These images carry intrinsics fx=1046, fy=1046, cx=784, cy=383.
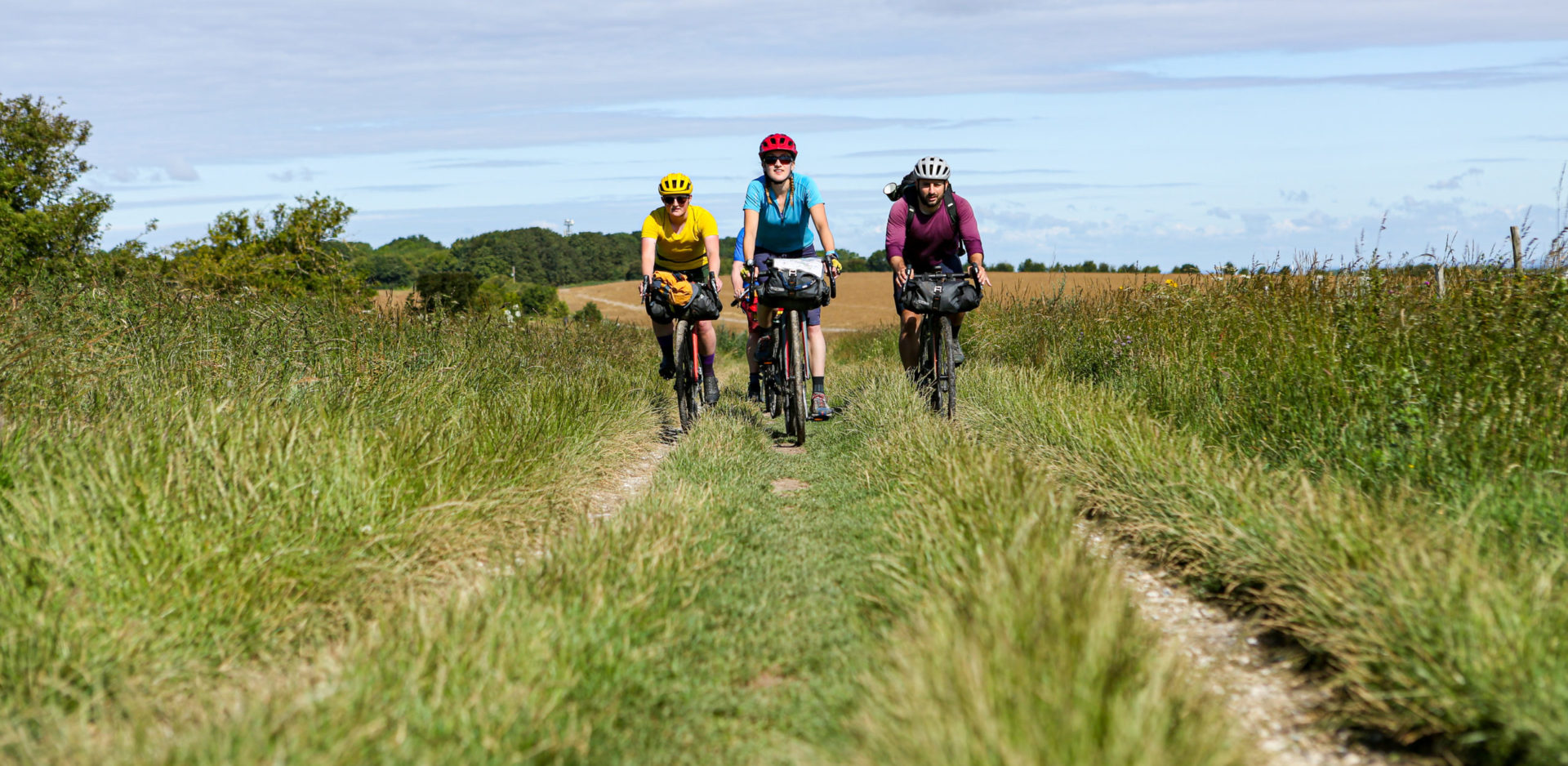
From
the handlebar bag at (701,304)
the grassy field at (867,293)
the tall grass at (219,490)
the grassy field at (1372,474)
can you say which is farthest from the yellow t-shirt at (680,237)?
the grassy field at (867,293)

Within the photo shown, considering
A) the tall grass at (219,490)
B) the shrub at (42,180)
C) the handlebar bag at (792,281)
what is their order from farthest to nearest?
1. the shrub at (42,180)
2. the handlebar bag at (792,281)
3. the tall grass at (219,490)

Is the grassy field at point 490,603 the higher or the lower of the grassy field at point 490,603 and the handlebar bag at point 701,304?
the lower

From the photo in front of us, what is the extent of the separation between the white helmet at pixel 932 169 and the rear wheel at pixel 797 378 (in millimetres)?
1374

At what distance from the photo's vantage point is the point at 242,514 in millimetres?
3529

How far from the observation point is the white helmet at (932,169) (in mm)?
7715

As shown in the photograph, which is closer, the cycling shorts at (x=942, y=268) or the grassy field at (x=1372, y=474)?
the grassy field at (x=1372, y=474)

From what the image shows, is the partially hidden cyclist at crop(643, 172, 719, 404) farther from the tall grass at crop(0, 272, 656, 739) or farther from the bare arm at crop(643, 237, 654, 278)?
the tall grass at crop(0, 272, 656, 739)

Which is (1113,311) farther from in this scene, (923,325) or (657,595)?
(657,595)

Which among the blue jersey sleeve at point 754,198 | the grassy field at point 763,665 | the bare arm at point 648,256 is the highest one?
the blue jersey sleeve at point 754,198

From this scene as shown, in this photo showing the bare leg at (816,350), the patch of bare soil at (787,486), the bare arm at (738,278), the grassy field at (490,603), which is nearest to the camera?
the grassy field at (490,603)

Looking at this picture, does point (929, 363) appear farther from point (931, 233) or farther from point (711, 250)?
point (711, 250)

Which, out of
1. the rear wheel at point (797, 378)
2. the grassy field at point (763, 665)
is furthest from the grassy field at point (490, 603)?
the rear wheel at point (797, 378)

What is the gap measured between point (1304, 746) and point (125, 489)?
3726 mm

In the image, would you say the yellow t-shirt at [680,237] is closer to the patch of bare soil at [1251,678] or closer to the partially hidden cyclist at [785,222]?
the partially hidden cyclist at [785,222]
